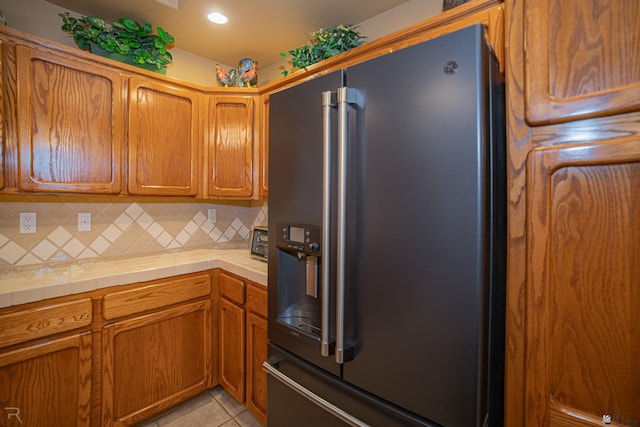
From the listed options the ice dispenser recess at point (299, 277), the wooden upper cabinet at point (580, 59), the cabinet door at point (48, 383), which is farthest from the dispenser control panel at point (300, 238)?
the cabinet door at point (48, 383)

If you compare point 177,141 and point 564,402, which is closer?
point 564,402

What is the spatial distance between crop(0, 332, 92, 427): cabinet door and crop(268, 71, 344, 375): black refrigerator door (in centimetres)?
105

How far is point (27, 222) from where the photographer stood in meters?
1.74

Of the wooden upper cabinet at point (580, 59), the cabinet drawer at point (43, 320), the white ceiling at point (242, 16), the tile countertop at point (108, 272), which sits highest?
the white ceiling at point (242, 16)

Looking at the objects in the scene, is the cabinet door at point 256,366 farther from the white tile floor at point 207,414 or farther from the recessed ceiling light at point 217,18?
the recessed ceiling light at point 217,18

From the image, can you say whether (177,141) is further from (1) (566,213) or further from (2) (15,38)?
(1) (566,213)

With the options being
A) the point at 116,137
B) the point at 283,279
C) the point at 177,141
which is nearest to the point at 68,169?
the point at 116,137

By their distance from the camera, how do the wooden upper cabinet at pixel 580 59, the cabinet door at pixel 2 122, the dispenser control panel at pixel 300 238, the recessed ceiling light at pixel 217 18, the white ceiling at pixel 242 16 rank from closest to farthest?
the wooden upper cabinet at pixel 580 59, the dispenser control panel at pixel 300 238, the cabinet door at pixel 2 122, the white ceiling at pixel 242 16, the recessed ceiling light at pixel 217 18

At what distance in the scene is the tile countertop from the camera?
1.35m

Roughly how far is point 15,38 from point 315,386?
7.06ft

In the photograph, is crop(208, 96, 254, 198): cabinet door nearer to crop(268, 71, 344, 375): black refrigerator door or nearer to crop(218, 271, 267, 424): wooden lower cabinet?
crop(218, 271, 267, 424): wooden lower cabinet

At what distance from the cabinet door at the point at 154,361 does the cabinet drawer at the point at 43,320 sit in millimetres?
163

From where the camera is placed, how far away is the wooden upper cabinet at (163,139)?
1842mm

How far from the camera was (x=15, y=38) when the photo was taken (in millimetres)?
1445
